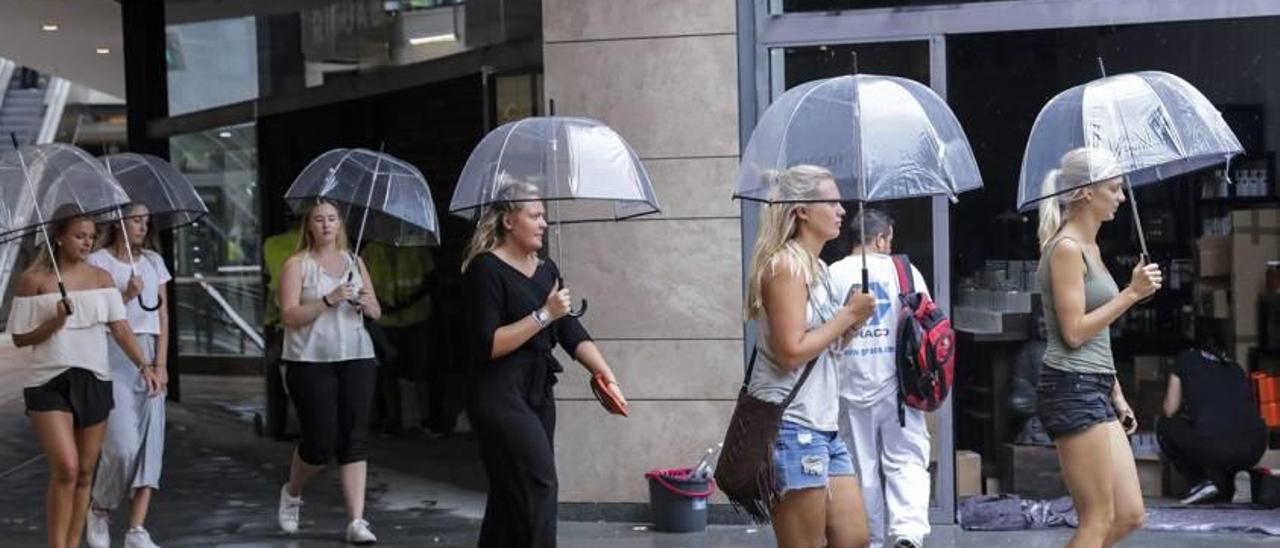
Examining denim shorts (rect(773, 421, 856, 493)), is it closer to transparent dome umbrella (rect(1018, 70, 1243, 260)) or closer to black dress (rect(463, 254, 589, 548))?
black dress (rect(463, 254, 589, 548))

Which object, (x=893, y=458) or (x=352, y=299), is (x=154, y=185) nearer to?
(x=352, y=299)

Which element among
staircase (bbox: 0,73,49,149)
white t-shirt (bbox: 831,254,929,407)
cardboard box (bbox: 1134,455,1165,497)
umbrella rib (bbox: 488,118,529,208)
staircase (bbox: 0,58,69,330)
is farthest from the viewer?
staircase (bbox: 0,73,49,149)

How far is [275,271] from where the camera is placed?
1255 centimetres

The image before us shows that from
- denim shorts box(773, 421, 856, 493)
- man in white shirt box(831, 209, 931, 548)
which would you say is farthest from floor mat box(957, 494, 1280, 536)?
denim shorts box(773, 421, 856, 493)

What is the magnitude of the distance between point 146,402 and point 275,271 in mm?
3393

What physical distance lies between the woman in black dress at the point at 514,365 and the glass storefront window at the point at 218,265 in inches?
429

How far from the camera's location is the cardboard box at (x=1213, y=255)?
10305 mm

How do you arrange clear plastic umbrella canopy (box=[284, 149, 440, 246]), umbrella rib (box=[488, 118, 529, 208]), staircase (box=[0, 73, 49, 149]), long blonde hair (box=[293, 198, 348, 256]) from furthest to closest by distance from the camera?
1. staircase (box=[0, 73, 49, 149])
2. long blonde hair (box=[293, 198, 348, 256])
3. clear plastic umbrella canopy (box=[284, 149, 440, 246])
4. umbrella rib (box=[488, 118, 529, 208])

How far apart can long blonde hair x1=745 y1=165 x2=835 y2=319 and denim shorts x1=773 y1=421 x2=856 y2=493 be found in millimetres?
423

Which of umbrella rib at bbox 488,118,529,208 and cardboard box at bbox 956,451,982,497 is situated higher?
umbrella rib at bbox 488,118,529,208

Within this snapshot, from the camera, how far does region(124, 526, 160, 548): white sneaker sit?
30.2 feet

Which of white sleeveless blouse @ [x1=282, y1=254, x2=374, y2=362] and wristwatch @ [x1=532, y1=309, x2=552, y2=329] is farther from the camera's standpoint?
white sleeveless blouse @ [x1=282, y1=254, x2=374, y2=362]

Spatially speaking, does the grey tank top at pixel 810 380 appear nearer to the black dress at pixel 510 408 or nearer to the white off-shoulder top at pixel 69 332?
the black dress at pixel 510 408

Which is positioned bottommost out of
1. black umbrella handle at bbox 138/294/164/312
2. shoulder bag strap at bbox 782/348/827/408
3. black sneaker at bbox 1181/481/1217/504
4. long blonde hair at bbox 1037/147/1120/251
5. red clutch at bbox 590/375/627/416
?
black sneaker at bbox 1181/481/1217/504
